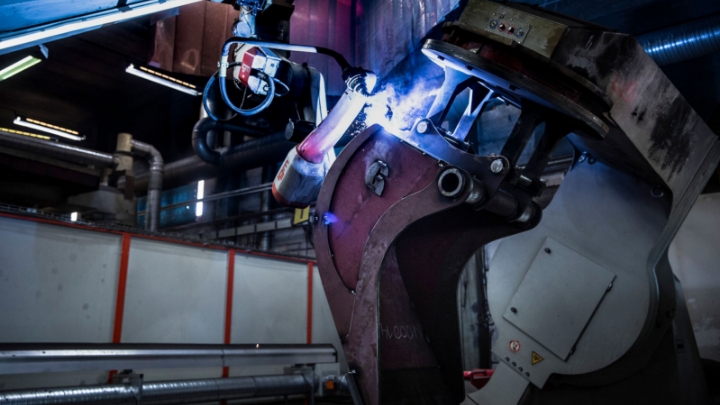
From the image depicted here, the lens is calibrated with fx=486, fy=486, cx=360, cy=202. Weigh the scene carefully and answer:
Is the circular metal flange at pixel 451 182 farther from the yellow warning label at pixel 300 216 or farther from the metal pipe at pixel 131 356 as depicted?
the yellow warning label at pixel 300 216

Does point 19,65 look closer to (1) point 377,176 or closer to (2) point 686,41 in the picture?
(1) point 377,176

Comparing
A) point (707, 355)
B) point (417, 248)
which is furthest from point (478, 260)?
point (417, 248)

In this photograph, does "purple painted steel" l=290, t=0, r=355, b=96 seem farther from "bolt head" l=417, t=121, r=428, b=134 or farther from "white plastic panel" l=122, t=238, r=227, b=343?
"bolt head" l=417, t=121, r=428, b=134

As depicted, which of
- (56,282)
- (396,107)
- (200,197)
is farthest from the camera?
A: (200,197)

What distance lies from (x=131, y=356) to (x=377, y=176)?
2.76 metres

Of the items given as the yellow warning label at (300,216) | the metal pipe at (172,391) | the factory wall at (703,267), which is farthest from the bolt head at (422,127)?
the yellow warning label at (300,216)

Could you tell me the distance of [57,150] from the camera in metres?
8.46

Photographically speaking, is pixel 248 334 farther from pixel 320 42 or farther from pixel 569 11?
pixel 569 11

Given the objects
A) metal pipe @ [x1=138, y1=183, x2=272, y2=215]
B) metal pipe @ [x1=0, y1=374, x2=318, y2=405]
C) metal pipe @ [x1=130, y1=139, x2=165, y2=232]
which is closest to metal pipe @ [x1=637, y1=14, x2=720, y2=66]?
metal pipe @ [x1=0, y1=374, x2=318, y2=405]

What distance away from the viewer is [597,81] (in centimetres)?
167

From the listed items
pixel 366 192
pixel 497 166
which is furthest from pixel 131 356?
pixel 497 166

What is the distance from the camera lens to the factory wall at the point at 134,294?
13.7 ft

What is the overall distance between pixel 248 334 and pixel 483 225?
4.59 metres

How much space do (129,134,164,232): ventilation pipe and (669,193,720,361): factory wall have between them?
28.8 ft
